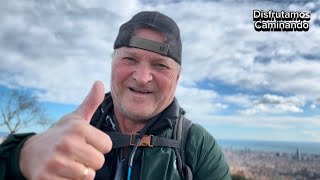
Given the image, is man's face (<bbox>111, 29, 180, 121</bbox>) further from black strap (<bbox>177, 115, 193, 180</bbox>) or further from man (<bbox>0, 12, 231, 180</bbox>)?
black strap (<bbox>177, 115, 193, 180</bbox>)

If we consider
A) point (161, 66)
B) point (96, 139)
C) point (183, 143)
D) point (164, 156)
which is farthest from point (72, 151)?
point (161, 66)

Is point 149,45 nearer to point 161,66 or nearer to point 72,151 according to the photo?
point 161,66

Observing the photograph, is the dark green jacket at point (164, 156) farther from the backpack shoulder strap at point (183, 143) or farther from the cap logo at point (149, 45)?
the cap logo at point (149, 45)

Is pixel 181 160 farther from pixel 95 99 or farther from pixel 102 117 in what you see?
pixel 95 99

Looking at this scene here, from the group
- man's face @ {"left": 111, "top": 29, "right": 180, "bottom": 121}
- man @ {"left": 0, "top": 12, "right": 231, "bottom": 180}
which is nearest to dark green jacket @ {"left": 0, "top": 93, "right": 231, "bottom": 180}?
man @ {"left": 0, "top": 12, "right": 231, "bottom": 180}

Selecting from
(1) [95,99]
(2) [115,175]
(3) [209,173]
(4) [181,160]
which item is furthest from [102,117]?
(1) [95,99]

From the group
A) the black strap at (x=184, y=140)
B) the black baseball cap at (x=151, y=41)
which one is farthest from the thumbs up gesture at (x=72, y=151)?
the black baseball cap at (x=151, y=41)

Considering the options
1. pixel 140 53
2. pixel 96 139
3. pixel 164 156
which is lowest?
pixel 164 156
